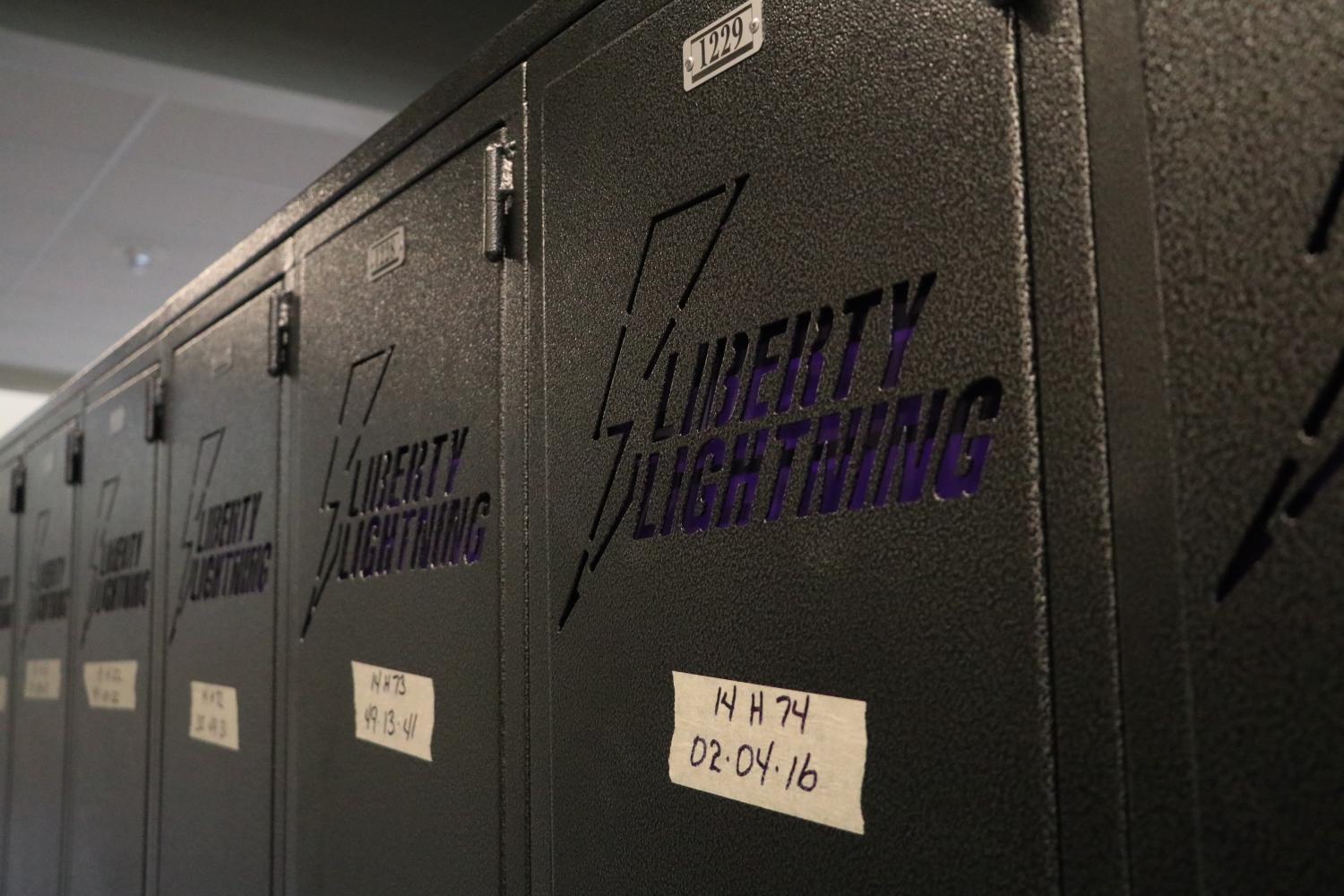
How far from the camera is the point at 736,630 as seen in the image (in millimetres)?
605

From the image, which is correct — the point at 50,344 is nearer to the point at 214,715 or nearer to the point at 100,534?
the point at 100,534

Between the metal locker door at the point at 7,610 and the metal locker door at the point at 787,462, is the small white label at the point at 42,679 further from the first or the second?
the metal locker door at the point at 787,462

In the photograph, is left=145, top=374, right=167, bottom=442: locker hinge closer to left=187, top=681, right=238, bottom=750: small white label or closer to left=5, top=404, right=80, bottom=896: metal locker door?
left=187, top=681, right=238, bottom=750: small white label

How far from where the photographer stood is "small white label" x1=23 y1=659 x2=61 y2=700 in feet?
6.69

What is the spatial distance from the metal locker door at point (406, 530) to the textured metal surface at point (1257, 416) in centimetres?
50

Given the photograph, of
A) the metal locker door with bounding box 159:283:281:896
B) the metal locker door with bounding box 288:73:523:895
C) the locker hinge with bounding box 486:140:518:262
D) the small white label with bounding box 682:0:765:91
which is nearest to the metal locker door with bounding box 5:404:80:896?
the metal locker door with bounding box 159:283:281:896

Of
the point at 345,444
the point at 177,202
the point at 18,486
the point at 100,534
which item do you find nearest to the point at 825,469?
the point at 345,444

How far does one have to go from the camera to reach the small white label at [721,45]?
63 cm

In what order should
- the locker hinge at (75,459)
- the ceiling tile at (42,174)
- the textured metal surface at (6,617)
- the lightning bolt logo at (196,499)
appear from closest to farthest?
the lightning bolt logo at (196,499)
the locker hinge at (75,459)
the textured metal surface at (6,617)
the ceiling tile at (42,174)

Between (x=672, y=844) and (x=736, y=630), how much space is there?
0.46 ft

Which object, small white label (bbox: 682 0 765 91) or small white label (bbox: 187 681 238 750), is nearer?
small white label (bbox: 682 0 765 91)

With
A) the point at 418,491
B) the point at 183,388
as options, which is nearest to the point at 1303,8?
the point at 418,491

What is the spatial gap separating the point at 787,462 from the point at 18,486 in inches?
92.8

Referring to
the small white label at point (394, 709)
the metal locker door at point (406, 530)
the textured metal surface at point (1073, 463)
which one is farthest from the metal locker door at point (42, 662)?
the textured metal surface at point (1073, 463)
